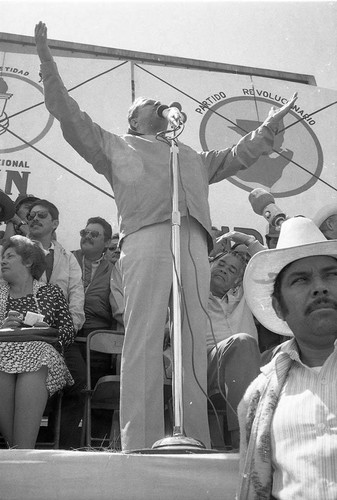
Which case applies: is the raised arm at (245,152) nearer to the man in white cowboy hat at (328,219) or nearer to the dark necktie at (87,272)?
the man in white cowboy hat at (328,219)

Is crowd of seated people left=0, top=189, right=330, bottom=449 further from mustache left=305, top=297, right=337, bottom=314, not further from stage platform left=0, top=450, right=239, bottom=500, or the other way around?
mustache left=305, top=297, right=337, bottom=314

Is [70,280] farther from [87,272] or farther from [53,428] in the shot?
[53,428]

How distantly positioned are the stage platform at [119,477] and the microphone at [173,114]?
1.78 metres

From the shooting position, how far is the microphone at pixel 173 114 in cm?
379

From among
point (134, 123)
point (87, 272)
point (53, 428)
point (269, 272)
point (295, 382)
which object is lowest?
point (295, 382)

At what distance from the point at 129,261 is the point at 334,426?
193 cm

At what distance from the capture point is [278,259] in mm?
2400

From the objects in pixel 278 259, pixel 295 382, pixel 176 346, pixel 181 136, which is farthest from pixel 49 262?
pixel 295 382

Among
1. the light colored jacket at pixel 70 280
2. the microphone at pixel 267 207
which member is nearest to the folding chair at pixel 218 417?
the light colored jacket at pixel 70 280

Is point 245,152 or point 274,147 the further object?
point 274,147

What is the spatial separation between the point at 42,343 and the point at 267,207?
1.62 metres

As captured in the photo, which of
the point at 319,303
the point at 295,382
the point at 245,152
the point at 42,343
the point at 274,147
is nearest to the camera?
the point at 295,382

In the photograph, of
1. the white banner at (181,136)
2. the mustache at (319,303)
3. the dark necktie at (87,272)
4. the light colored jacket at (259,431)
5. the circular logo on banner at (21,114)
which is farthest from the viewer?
the circular logo on banner at (21,114)

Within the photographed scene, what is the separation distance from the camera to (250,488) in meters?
2.05
